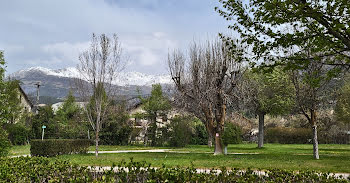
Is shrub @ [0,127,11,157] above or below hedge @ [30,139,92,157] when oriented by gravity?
above

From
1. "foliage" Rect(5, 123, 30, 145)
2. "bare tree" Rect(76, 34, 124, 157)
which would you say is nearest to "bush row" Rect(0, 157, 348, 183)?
"bare tree" Rect(76, 34, 124, 157)

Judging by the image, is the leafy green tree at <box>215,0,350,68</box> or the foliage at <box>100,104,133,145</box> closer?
the leafy green tree at <box>215,0,350,68</box>

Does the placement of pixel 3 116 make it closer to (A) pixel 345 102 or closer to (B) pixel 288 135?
(A) pixel 345 102

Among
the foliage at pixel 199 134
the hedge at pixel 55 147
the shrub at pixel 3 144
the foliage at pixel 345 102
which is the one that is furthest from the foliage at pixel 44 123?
the foliage at pixel 345 102

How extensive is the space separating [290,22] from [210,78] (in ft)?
30.3

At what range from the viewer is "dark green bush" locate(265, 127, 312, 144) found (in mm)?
38000

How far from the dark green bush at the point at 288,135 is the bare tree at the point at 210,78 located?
22.9 meters

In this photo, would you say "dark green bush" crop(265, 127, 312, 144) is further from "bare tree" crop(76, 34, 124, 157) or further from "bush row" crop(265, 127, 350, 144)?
"bare tree" crop(76, 34, 124, 157)

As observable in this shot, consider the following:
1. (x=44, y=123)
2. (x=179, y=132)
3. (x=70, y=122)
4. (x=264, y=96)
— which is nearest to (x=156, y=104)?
(x=179, y=132)

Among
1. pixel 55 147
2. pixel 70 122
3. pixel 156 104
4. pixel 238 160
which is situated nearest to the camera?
pixel 238 160

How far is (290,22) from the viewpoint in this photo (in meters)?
9.02

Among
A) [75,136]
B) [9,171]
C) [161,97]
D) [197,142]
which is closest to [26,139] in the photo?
[75,136]

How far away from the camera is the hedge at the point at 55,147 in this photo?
1786 cm

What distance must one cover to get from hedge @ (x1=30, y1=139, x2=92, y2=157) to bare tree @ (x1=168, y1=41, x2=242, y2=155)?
7.50 meters
